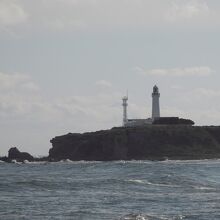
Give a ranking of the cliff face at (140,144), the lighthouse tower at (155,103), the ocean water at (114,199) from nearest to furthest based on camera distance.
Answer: the ocean water at (114,199), the cliff face at (140,144), the lighthouse tower at (155,103)

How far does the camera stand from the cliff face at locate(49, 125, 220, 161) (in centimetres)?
13938

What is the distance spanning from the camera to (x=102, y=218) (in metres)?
31.6

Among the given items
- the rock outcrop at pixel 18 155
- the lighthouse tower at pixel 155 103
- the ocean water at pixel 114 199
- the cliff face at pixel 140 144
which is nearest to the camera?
the ocean water at pixel 114 199

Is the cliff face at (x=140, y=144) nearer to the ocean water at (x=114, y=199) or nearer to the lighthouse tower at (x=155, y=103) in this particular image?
the lighthouse tower at (x=155, y=103)

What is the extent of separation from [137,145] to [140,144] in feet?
2.04

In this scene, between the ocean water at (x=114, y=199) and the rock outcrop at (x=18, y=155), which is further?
the rock outcrop at (x=18, y=155)

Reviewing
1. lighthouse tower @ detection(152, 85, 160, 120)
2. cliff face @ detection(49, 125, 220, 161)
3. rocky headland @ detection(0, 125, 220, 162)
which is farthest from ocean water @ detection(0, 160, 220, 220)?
lighthouse tower @ detection(152, 85, 160, 120)

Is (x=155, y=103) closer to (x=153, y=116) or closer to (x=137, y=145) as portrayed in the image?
(x=153, y=116)

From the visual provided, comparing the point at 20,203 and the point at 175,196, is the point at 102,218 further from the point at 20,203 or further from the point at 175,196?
the point at 175,196

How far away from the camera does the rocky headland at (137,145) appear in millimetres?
139375

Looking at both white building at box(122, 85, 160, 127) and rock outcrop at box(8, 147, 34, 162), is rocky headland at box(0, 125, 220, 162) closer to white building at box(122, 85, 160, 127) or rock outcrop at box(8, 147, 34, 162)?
rock outcrop at box(8, 147, 34, 162)

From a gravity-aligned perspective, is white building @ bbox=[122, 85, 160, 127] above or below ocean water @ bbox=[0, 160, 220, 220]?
above

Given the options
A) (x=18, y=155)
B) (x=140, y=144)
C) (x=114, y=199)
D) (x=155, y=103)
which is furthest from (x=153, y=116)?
(x=114, y=199)

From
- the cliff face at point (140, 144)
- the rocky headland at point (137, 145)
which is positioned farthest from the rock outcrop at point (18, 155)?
the cliff face at point (140, 144)
